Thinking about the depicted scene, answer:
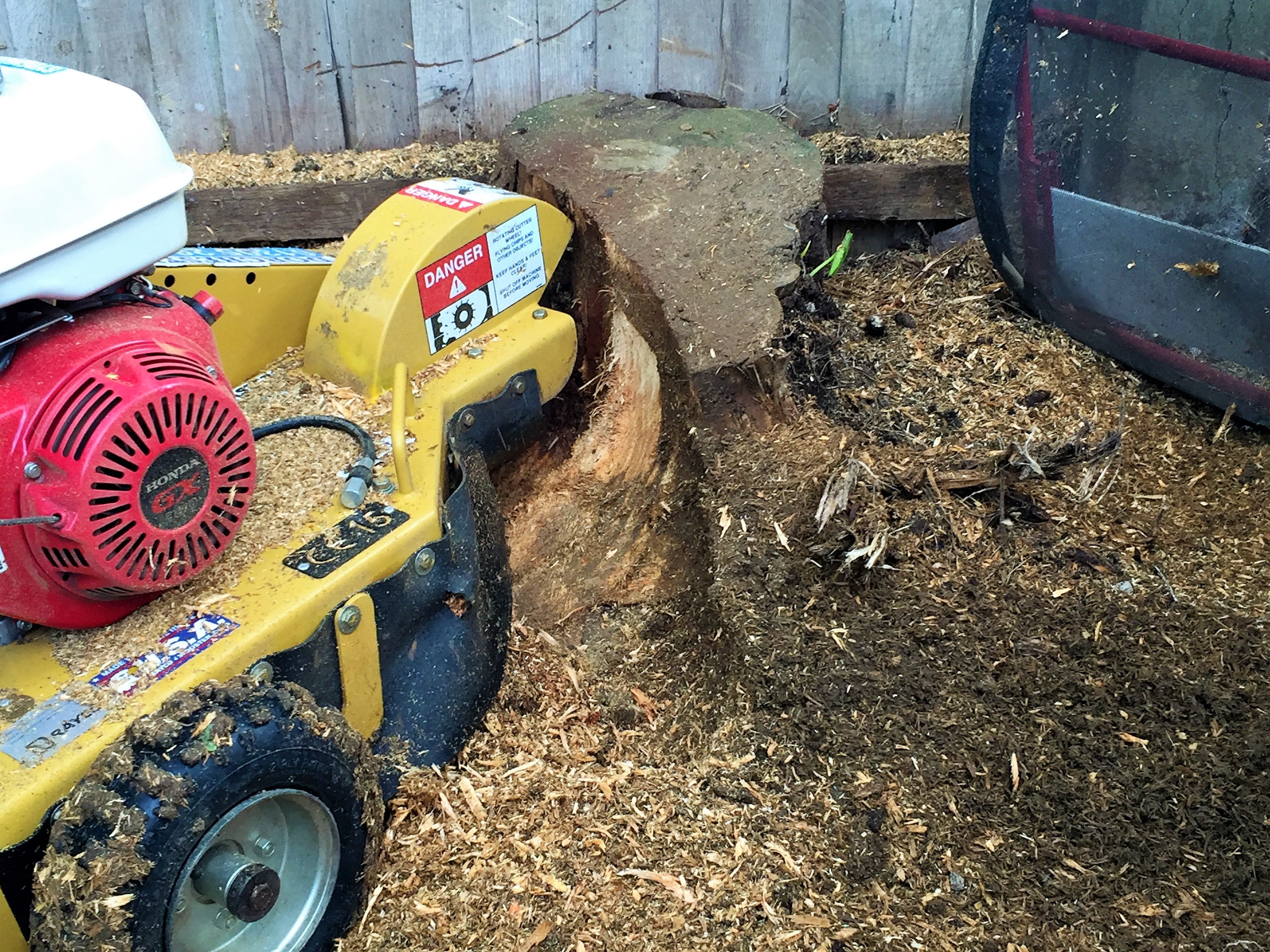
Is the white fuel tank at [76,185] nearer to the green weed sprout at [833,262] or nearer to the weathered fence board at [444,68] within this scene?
the green weed sprout at [833,262]

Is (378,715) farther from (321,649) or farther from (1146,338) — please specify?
(1146,338)

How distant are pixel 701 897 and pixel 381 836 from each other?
2.14ft

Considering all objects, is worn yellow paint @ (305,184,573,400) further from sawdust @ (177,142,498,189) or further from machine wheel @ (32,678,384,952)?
sawdust @ (177,142,498,189)

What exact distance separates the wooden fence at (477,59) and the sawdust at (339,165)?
0.14 feet

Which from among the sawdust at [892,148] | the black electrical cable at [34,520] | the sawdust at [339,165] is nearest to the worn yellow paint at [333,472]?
the black electrical cable at [34,520]

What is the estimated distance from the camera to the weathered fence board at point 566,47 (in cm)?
371

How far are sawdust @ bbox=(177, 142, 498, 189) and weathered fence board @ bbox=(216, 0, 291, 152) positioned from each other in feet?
0.20

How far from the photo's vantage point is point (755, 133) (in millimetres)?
3277

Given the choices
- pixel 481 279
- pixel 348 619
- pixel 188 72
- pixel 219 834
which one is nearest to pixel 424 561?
pixel 348 619

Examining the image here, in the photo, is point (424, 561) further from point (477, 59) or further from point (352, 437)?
point (477, 59)

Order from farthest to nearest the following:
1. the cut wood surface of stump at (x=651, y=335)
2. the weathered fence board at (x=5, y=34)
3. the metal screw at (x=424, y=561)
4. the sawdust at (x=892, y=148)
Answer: the sawdust at (x=892, y=148) → the weathered fence board at (x=5, y=34) → the cut wood surface of stump at (x=651, y=335) → the metal screw at (x=424, y=561)

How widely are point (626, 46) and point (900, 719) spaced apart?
8.02ft

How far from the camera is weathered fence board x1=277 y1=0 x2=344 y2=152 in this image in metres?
3.64

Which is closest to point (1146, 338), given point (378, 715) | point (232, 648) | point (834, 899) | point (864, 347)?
point (864, 347)
